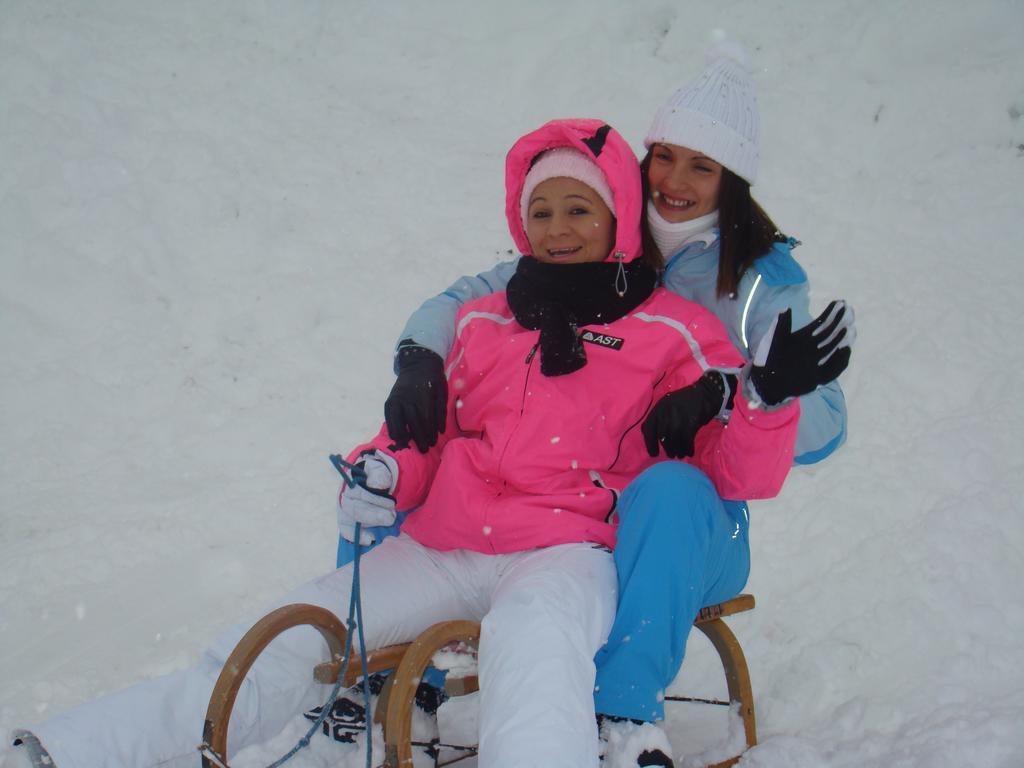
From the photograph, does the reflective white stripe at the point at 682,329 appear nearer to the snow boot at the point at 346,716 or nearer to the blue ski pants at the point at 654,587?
the blue ski pants at the point at 654,587

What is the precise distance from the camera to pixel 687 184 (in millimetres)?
2656

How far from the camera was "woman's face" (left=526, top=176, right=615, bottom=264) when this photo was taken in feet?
8.29

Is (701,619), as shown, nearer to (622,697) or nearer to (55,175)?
(622,697)

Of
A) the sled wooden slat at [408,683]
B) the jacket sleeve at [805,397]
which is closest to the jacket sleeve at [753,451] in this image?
the jacket sleeve at [805,397]

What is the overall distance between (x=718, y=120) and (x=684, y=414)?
3.41 feet

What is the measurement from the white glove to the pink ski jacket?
101 mm

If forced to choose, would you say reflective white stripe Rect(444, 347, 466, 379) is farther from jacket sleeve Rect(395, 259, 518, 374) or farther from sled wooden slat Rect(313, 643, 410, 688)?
sled wooden slat Rect(313, 643, 410, 688)

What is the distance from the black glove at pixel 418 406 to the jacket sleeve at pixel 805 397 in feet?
2.91

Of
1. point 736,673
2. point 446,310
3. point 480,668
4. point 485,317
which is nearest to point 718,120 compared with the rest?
point 485,317

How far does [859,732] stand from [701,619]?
0.76 m

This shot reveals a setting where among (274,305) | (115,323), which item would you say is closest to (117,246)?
(115,323)

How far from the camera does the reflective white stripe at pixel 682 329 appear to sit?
234 centimetres

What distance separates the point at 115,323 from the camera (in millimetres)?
4723

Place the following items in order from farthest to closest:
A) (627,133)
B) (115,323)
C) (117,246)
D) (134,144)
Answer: (627,133) → (134,144) → (117,246) → (115,323)
